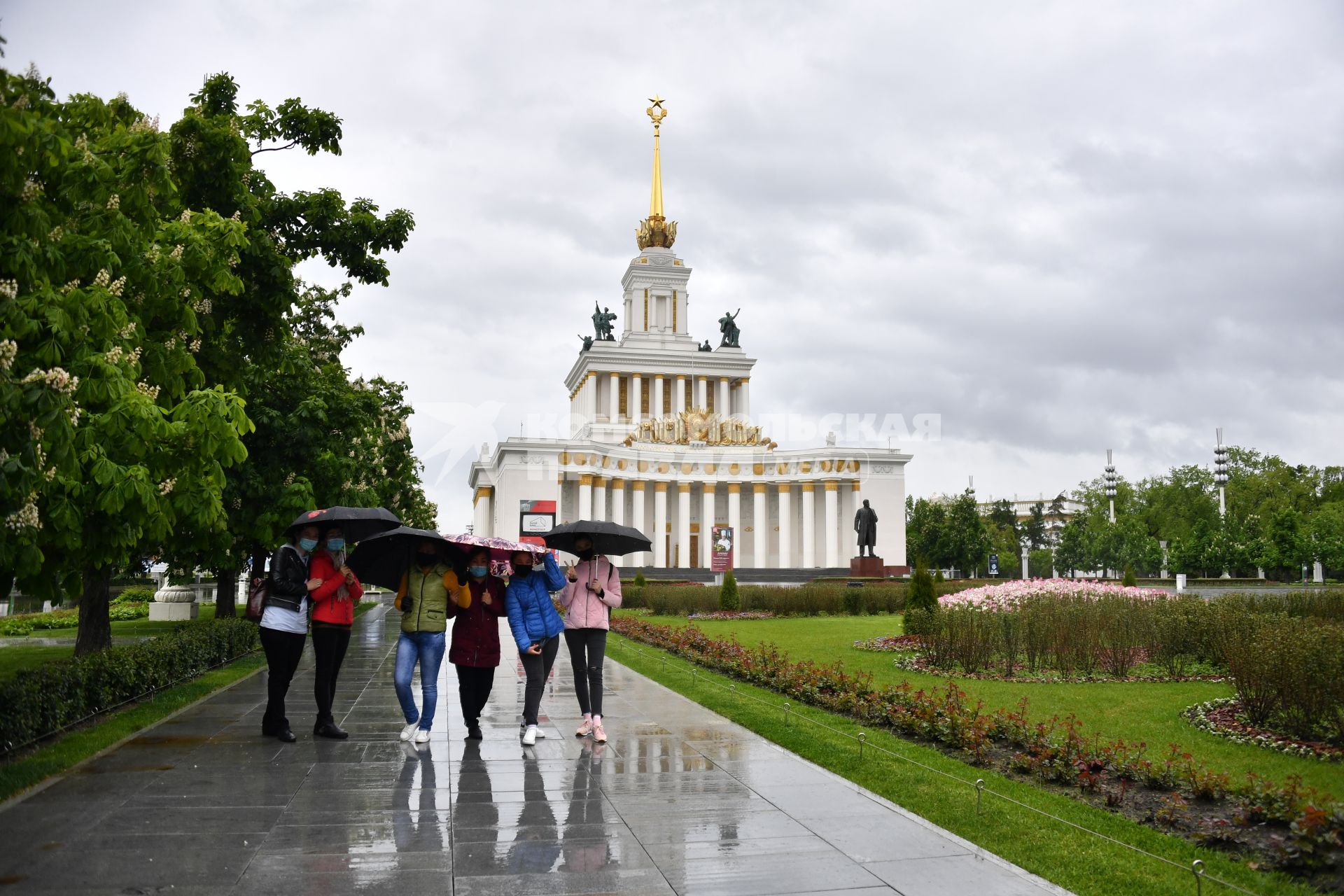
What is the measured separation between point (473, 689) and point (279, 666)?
1955 mm

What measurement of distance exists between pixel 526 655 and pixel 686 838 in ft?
13.5

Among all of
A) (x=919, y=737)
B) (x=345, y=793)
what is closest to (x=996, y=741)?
(x=919, y=737)

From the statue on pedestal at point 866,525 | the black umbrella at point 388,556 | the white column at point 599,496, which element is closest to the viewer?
the black umbrella at point 388,556

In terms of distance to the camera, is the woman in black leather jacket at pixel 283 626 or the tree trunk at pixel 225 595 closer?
the woman in black leather jacket at pixel 283 626

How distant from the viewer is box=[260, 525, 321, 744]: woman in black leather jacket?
10.7 meters

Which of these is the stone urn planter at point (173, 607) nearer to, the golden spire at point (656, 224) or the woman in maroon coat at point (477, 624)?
the woman in maroon coat at point (477, 624)

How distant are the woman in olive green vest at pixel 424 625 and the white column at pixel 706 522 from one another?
65.6 metres

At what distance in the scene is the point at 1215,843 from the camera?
7086 millimetres

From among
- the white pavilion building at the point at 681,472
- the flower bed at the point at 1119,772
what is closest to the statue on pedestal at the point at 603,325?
the white pavilion building at the point at 681,472

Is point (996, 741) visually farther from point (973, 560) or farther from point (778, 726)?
point (973, 560)

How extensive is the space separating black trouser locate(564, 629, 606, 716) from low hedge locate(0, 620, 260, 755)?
4.97 meters

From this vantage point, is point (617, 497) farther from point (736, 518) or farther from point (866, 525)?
point (866, 525)

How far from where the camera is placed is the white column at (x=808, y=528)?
77.7m

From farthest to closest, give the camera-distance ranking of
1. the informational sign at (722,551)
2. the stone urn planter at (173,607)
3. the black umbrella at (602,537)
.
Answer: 1. the informational sign at (722,551)
2. the stone urn planter at (173,607)
3. the black umbrella at (602,537)
